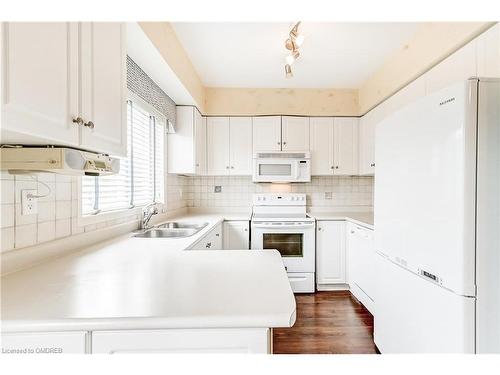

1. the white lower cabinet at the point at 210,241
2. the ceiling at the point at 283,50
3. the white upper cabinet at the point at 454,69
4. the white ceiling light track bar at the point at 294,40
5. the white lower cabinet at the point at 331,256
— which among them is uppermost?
the ceiling at the point at 283,50

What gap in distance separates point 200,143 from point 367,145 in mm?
1971

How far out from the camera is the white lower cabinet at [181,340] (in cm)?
76

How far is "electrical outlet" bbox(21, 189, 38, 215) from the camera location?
3.72 ft

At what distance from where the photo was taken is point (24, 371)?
0.66 metres

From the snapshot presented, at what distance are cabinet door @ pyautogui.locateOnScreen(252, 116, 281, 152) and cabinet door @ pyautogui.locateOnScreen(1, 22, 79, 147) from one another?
250cm

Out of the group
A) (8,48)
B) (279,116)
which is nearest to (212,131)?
(279,116)

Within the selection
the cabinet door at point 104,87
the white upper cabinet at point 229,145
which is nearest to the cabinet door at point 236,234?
the white upper cabinet at point 229,145

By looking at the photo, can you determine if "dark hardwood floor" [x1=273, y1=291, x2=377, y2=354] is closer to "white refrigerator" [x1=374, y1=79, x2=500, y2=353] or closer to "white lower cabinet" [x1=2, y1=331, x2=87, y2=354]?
"white refrigerator" [x1=374, y1=79, x2=500, y2=353]

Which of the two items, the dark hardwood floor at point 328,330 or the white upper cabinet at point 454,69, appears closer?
the white upper cabinet at point 454,69

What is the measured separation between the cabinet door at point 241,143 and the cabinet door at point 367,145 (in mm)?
1365

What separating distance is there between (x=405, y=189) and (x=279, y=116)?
7.00 ft

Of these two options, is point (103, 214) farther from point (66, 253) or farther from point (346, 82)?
point (346, 82)

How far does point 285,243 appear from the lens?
3.07 meters

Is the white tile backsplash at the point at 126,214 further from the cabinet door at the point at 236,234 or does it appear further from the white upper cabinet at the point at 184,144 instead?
the cabinet door at the point at 236,234
